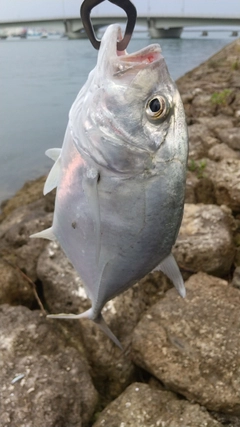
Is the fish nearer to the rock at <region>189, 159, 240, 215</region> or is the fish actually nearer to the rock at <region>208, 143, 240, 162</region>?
the rock at <region>189, 159, 240, 215</region>

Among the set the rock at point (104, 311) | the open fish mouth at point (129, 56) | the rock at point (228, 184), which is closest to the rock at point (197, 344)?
the rock at point (104, 311)

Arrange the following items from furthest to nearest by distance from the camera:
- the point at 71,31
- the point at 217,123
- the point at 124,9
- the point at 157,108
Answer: the point at 71,31 < the point at 217,123 < the point at 157,108 < the point at 124,9

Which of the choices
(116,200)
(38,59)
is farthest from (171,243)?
(38,59)

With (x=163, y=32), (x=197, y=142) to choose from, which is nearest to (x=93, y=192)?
(x=197, y=142)

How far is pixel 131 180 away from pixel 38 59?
82.5 feet

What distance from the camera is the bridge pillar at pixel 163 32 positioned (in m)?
34.5

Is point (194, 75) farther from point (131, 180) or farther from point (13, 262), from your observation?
point (131, 180)

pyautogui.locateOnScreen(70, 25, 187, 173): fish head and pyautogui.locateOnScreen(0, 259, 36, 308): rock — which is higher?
pyautogui.locateOnScreen(70, 25, 187, 173): fish head

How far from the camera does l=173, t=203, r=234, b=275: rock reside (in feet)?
12.0

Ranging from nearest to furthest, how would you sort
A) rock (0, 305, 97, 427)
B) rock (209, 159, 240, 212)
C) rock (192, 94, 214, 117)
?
rock (0, 305, 97, 427) → rock (209, 159, 240, 212) → rock (192, 94, 214, 117)

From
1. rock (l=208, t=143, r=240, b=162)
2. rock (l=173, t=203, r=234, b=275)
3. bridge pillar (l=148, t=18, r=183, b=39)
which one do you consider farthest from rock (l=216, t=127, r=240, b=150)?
bridge pillar (l=148, t=18, r=183, b=39)

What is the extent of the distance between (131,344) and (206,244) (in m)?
1.14

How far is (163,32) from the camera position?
134 ft

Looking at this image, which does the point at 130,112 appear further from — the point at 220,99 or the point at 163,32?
the point at 163,32
